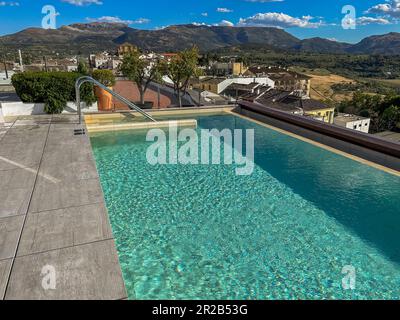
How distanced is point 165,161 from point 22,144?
397 centimetres

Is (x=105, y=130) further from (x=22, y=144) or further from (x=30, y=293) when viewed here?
(x=30, y=293)

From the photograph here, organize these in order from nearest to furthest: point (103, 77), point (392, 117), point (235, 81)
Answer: point (103, 77) < point (392, 117) < point (235, 81)

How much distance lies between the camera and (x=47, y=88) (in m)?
12.8

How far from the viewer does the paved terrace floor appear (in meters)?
3.28

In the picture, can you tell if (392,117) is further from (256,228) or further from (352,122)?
(256,228)

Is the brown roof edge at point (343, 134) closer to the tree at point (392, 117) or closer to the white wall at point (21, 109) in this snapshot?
the white wall at point (21, 109)

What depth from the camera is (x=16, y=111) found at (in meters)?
12.4

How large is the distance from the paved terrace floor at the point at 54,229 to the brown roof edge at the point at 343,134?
747 centimetres

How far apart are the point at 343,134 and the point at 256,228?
5.76 meters

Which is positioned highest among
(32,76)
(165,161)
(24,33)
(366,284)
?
(24,33)

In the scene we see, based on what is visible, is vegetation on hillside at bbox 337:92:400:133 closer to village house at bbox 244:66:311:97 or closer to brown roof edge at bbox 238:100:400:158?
village house at bbox 244:66:311:97

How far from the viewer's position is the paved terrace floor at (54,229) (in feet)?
10.8

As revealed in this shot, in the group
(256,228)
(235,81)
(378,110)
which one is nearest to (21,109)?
(256,228)

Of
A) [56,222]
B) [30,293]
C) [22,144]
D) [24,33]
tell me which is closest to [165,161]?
[22,144]
